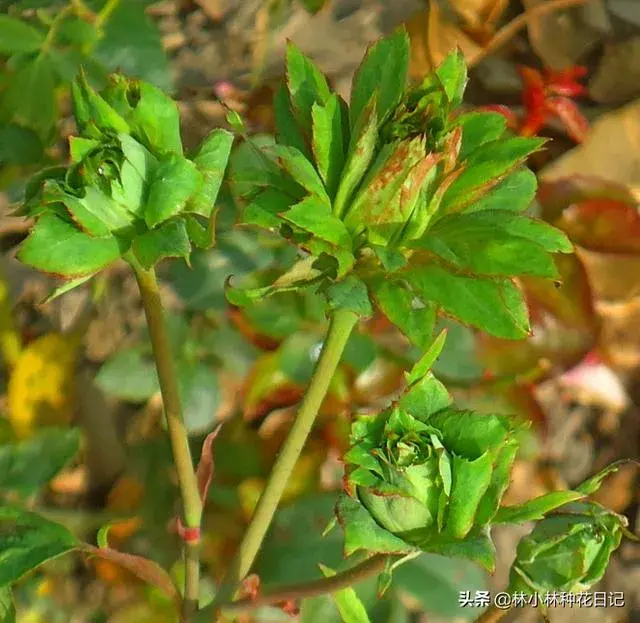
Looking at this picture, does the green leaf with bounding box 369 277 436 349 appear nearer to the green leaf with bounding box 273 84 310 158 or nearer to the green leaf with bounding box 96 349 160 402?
the green leaf with bounding box 273 84 310 158

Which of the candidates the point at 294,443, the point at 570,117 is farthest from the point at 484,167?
the point at 570,117

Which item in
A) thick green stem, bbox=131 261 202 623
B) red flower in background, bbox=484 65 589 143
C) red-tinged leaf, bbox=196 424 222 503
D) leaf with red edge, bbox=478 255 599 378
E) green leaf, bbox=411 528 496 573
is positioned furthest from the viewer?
red flower in background, bbox=484 65 589 143

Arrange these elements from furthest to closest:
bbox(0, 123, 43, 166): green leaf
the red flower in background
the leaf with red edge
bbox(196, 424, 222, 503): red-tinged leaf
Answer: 1. the red flower in background
2. the leaf with red edge
3. bbox(0, 123, 43, 166): green leaf
4. bbox(196, 424, 222, 503): red-tinged leaf

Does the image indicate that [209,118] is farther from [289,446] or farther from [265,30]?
[289,446]

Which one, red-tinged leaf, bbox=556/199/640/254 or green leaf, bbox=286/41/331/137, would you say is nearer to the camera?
green leaf, bbox=286/41/331/137

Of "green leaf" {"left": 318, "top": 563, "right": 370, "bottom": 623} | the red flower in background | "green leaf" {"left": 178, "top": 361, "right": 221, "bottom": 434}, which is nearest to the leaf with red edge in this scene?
the red flower in background

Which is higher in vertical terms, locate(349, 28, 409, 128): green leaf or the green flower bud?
locate(349, 28, 409, 128): green leaf
